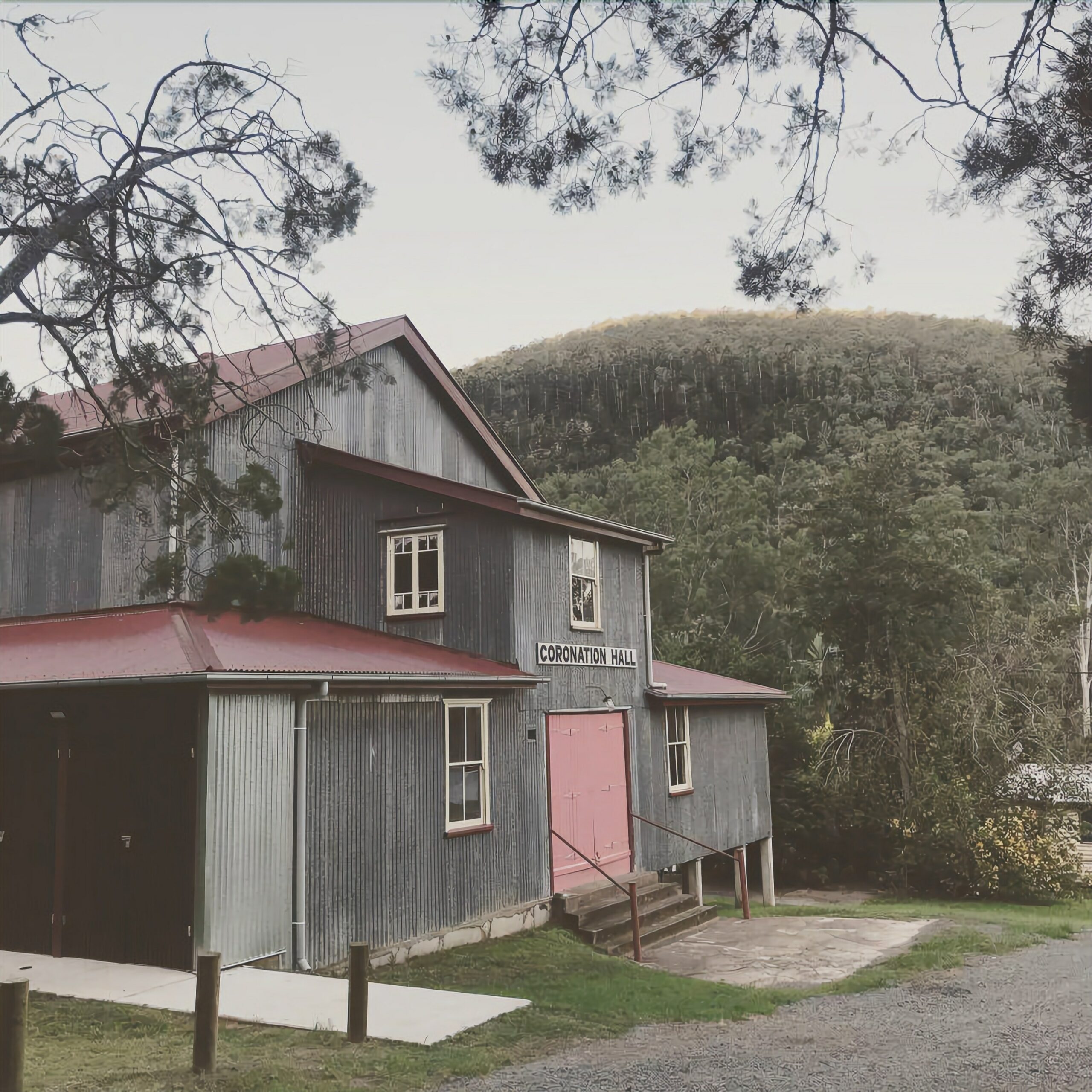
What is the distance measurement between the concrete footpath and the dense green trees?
21.0ft

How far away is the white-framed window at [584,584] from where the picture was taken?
Answer: 52.6ft

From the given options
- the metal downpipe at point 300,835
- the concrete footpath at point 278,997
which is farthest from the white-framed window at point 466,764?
the concrete footpath at point 278,997

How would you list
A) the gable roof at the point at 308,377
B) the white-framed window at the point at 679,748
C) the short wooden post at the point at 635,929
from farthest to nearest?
the white-framed window at the point at 679,748 < the gable roof at the point at 308,377 < the short wooden post at the point at 635,929

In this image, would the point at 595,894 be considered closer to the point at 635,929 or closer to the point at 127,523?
the point at 635,929

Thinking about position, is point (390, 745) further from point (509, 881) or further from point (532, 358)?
point (532, 358)

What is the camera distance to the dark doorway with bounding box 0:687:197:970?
33.1 feet

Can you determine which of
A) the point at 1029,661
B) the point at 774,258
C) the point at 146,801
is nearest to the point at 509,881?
the point at 146,801

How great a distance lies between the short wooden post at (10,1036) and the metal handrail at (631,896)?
8443 millimetres

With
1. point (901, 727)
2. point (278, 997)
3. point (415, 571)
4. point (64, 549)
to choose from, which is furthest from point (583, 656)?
point (901, 727)

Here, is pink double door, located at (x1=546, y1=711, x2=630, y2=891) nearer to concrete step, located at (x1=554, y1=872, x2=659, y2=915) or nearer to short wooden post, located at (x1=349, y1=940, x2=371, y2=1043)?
concrete step, located at (x1=554, y1=872, x2=659, y2=915)

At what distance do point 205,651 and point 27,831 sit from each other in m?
2.63

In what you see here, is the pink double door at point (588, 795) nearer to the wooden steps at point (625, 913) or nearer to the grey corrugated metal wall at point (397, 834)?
the wooden steps at point (625, 913)

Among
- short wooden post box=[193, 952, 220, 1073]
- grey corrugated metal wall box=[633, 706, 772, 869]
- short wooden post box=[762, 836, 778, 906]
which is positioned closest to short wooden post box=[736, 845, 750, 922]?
grey corrugated metal wall box=[633, 706, 772, 869]

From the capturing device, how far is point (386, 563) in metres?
15.3
